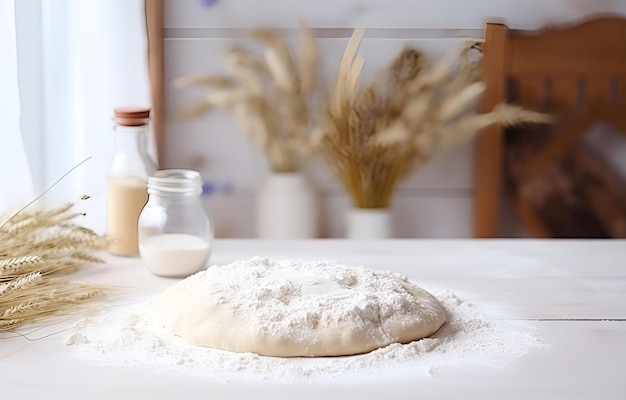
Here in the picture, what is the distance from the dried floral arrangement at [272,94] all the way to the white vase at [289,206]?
3cm

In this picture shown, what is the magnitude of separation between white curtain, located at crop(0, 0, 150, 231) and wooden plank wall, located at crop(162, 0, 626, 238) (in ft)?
1.04

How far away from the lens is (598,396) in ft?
2.43

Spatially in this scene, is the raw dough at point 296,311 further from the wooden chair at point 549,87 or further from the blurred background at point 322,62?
the wooden chair at point 549,87

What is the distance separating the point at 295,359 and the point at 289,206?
1.19m

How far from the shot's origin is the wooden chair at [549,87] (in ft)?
6.17

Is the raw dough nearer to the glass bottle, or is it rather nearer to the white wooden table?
the white wooden table

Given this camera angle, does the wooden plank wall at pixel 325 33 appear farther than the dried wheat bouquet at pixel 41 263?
Yes

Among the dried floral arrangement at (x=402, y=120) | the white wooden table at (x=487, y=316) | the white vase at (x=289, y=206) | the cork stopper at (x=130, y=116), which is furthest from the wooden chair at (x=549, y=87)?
the cork stopper at (x=130, y=116)

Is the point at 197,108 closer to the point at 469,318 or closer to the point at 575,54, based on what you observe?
the point at 575,54

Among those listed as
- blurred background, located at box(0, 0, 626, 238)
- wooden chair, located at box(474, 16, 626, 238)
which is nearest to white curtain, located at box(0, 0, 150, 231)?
blurred background, located at box(0, 0, 626, 238)

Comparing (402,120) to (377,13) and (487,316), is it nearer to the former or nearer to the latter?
(377,13)

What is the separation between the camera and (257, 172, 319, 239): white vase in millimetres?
1990

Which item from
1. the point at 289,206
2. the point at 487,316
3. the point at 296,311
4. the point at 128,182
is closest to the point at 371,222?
the point at 289,206

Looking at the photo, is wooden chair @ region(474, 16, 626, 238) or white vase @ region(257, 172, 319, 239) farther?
white vase @ region(257, 172, 319, 239)
